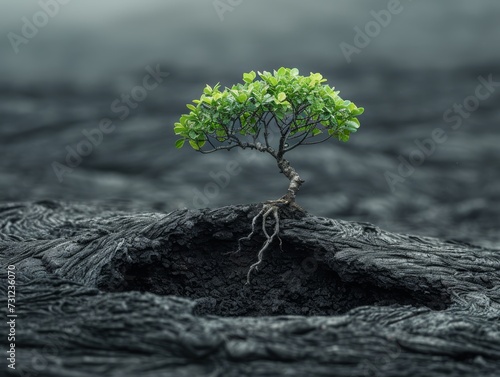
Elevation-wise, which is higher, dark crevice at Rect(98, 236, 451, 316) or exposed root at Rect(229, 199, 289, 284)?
exposed root at Rect(229, 199, 289, 284)

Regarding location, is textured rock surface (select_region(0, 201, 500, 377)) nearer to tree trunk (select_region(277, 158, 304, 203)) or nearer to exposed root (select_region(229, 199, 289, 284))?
exposed root (select_region(229, 199, 289, 284))

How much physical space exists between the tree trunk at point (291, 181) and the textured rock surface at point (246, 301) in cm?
25

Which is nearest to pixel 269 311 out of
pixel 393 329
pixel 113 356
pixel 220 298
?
pixel 220 298

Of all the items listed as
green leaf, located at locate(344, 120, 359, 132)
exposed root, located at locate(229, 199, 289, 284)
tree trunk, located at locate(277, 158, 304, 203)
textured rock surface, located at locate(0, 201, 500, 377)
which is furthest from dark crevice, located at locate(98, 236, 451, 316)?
green leaf, located at locate(344, 120, 359, 132)

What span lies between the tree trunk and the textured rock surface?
0.83 ft

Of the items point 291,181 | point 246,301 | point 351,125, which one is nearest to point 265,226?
point 291,181

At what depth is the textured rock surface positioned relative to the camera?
5.21 meters

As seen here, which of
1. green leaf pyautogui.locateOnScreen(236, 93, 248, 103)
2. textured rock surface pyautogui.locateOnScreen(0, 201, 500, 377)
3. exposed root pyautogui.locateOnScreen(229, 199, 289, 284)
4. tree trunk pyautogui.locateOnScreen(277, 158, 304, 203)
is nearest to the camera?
textured rock surface pyautogui.locateOnScreen(0, 201, 500, 377)

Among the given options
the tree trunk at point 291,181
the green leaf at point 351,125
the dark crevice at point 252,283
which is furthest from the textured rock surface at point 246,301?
the green leaf at point 351,125

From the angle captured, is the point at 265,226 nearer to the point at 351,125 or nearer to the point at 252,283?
the point at 252,283

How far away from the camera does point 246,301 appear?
686cm

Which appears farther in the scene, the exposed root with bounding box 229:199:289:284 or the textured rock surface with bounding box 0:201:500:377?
the exposed root with bounding box 229:199:289:284

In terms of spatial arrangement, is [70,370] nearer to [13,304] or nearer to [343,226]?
[13,304]

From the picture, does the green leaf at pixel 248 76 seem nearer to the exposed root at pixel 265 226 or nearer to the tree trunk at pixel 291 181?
the tree trunk at pixel 291 181
